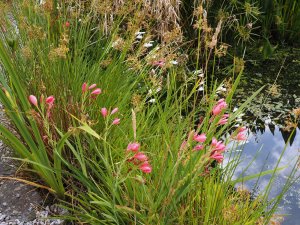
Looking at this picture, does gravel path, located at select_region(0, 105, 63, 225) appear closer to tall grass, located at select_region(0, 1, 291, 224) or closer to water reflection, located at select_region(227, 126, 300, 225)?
tall grass, located at select_region(0, 1, 291, 224)

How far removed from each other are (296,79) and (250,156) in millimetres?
1078

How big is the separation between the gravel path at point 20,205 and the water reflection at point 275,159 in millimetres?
1045

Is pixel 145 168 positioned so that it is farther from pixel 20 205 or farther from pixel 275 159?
pixel 275 159

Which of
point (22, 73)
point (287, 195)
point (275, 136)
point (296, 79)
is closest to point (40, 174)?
point (22, 73)

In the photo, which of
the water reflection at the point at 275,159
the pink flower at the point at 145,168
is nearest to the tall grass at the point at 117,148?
the pink flower at the point at 145,168

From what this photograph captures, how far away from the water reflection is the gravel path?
1.04 m

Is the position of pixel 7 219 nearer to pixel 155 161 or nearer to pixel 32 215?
pixel 32 215

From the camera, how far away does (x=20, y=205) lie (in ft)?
6.72

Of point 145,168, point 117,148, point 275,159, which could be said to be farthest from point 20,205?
point 275,159

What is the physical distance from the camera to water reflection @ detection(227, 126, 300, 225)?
8.27 ft

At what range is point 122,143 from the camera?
210cm

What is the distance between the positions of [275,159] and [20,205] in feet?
4.84

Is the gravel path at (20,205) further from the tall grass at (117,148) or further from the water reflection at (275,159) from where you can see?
the water reflection at (275,159)

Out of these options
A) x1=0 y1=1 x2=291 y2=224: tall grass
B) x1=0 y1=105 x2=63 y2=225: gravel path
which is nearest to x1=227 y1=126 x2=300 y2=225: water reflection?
x1=0 y1=1 x2=291 y2=224: tall grass
